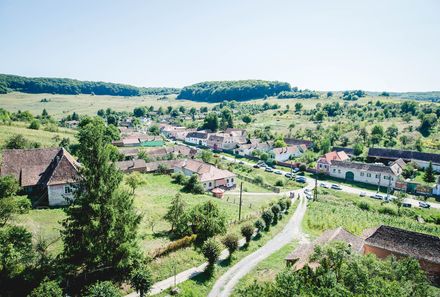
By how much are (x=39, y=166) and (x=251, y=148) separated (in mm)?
64893

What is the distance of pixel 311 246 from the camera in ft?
96.4

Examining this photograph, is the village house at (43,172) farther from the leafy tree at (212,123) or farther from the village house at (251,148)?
the leafy tree at (212,123)

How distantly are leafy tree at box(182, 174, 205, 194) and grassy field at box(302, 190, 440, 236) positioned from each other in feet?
61.8

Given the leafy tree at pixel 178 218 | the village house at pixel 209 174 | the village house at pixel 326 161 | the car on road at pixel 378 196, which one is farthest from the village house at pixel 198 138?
the leafy tree at pixel 178 218

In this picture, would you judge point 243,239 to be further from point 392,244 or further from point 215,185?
point 215,185

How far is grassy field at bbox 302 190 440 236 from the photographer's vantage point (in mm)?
41281

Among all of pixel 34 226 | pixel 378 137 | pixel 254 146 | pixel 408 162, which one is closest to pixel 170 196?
pixel 34 226

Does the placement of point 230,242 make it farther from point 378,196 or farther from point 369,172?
point 369,172

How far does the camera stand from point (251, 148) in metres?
97.8

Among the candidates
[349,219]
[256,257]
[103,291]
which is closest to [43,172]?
[103,291]

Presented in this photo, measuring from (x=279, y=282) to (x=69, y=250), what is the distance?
1531cm

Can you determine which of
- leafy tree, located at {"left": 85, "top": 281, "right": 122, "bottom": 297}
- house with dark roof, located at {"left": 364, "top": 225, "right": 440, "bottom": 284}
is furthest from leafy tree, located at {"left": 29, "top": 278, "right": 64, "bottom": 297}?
house with dark roof, located at {"left": 364, "top": 225, "right": 440, "bottom": 284}

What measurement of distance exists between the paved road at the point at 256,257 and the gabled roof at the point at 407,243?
27.5ft

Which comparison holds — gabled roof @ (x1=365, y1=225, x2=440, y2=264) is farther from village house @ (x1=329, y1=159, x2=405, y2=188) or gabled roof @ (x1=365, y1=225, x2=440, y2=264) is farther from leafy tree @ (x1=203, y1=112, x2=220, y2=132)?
leafy tree @ (x1=203, y1=112, x2=220, y2=132)
